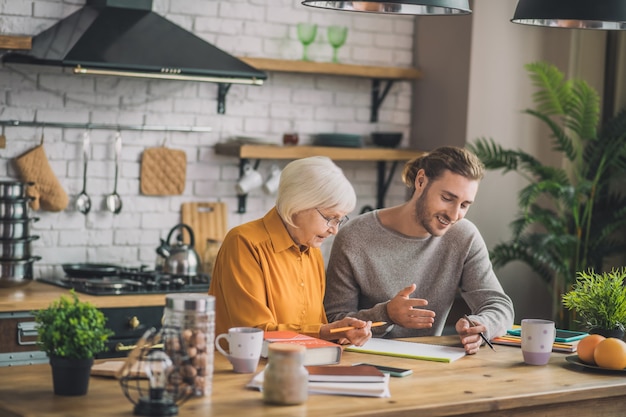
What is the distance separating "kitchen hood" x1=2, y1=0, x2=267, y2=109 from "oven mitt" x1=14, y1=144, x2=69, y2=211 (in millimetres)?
457

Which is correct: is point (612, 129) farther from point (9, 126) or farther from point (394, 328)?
point (9, 126)

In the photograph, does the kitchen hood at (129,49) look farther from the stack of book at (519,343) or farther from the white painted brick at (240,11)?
the stack of book at (519,343)

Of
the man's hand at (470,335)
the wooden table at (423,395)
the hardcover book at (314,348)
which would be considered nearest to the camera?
the wooden table at (423,395)

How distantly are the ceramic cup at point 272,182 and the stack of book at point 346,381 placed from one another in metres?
2.79

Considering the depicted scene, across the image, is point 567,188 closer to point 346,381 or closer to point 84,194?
point 84,194

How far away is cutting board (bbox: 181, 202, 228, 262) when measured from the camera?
17.5 ft

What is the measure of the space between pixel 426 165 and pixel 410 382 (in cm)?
114

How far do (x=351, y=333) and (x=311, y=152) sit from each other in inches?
94.9

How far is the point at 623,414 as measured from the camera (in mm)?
2965

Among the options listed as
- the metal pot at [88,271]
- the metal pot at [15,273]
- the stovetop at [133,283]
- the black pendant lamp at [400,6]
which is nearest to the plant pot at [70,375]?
the black pendant lamp at [400,6]

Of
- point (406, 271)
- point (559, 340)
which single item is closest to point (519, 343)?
point (559, 340)

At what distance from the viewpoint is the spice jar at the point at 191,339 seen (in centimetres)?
244

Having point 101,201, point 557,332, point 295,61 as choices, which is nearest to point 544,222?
point 295,61

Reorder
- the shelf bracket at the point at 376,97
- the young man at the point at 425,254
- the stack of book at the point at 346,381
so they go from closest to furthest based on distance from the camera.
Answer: the stack of book at the point at 346,381, the young man at the point at 425,254, the shelf bracket at the point at 376,97
